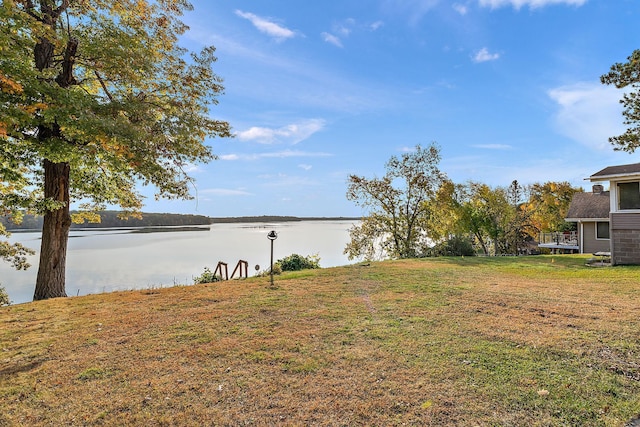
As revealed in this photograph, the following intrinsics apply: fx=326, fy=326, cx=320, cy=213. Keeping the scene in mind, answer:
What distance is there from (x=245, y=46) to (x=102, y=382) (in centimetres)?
1147

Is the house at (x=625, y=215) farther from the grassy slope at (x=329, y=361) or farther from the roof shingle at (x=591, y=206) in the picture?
the roof shingle at (x=591, y=206)

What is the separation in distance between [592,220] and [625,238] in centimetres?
1136

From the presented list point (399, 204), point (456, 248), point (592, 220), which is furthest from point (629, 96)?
point (592, 220)

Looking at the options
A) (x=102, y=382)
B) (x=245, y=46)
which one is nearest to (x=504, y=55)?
(x=245, y=46)

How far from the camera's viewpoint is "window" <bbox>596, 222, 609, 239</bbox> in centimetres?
2111

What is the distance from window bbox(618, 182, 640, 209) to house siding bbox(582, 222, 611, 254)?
1189 cm

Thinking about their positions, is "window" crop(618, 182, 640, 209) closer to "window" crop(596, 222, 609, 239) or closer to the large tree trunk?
"window" crop(596, 222, 609, 239)

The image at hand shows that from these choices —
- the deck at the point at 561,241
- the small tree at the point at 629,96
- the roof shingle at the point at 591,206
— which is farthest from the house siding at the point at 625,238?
the deck at the point at 561,241

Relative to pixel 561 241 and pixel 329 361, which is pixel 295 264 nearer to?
pixel 329 361

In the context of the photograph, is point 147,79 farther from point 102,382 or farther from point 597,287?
point 597,287

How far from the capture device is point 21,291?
639 inches

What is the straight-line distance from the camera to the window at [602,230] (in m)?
21.1

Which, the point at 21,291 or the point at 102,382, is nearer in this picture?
the point at 102,382

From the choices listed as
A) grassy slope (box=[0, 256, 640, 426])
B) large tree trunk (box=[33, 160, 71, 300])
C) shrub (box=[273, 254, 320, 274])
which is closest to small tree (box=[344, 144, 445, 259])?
shrub (box=[273, 254, 320, 274])
